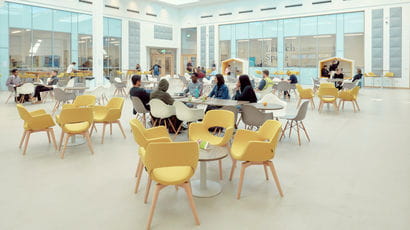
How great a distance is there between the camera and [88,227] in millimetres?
2920

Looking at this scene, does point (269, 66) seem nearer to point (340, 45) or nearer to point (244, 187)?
point (340, 45)

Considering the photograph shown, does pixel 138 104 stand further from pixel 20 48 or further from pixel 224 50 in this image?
pixel 224 50

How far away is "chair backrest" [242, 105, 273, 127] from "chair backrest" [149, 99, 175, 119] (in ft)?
4.76

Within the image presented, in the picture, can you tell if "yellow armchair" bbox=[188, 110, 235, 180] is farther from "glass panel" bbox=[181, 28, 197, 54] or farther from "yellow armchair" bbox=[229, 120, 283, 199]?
"glass panel" bbox=[181, 28, 197, 54]

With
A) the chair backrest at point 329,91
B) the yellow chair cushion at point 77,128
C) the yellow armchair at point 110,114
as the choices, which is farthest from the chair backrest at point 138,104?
the chair backrest at point 329,91

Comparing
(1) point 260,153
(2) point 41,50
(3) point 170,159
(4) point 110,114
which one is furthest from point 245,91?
(2) point 41,50

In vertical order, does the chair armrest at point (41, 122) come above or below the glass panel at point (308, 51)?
below

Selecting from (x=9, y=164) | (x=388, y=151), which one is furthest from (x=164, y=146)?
(x=388, y=151)

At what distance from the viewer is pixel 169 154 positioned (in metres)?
2.87

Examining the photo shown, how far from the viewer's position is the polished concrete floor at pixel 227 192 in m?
3.03

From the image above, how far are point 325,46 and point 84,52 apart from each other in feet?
49.5

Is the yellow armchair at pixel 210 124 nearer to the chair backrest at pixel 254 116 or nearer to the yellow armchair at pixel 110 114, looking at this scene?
the chair backrest at pixel 254 116

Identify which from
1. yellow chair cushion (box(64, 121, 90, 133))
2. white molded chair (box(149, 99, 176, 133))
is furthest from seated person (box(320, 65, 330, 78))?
yellow chair cushion (box(64, 121, 90, 133))

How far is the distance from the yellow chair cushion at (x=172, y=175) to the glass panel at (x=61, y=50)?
17.8m
